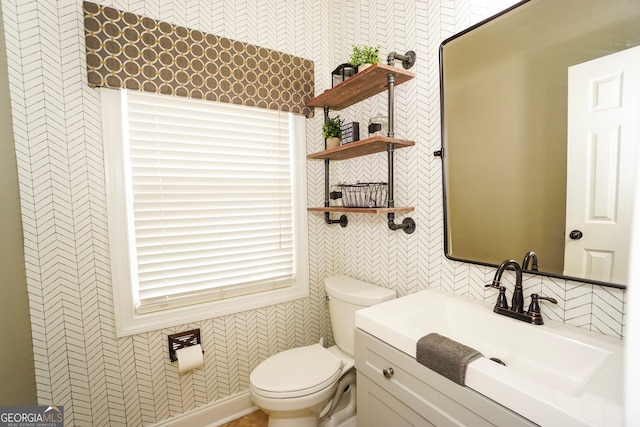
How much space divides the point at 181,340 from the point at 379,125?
1.60 meters

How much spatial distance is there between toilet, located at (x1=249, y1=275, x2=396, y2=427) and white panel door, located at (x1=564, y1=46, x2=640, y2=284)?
0.84 meters

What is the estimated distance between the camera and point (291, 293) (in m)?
1.85

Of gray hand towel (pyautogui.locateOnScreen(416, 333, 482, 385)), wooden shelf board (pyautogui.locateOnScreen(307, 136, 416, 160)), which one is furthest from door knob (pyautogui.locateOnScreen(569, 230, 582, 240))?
wooden shelf board (pyautogui.locateOnScreen(307, 136, 416, 160))

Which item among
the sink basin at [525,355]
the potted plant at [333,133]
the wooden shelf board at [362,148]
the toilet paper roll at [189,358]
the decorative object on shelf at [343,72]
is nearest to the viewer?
the sink basin at [525,355]

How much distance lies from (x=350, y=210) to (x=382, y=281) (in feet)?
1.63

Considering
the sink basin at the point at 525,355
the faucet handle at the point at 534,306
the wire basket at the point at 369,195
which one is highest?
the wire basket at the point at 369,195

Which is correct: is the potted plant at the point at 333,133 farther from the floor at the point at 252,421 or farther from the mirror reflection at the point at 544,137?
the floor at the point at 252,421

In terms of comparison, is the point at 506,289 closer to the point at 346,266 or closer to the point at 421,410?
the point at 421,410

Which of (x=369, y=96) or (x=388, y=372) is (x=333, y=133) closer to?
(x=369, y=96)

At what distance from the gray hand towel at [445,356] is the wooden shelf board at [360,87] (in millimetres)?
1153

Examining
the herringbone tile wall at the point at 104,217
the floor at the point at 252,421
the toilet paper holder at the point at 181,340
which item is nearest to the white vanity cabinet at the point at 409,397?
the herringbone tile wall at the point at 104,217

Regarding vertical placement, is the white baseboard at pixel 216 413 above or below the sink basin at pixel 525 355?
below

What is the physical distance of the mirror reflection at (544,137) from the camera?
0.80 metres

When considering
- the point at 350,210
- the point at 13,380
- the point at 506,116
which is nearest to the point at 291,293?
the point at 350,210
